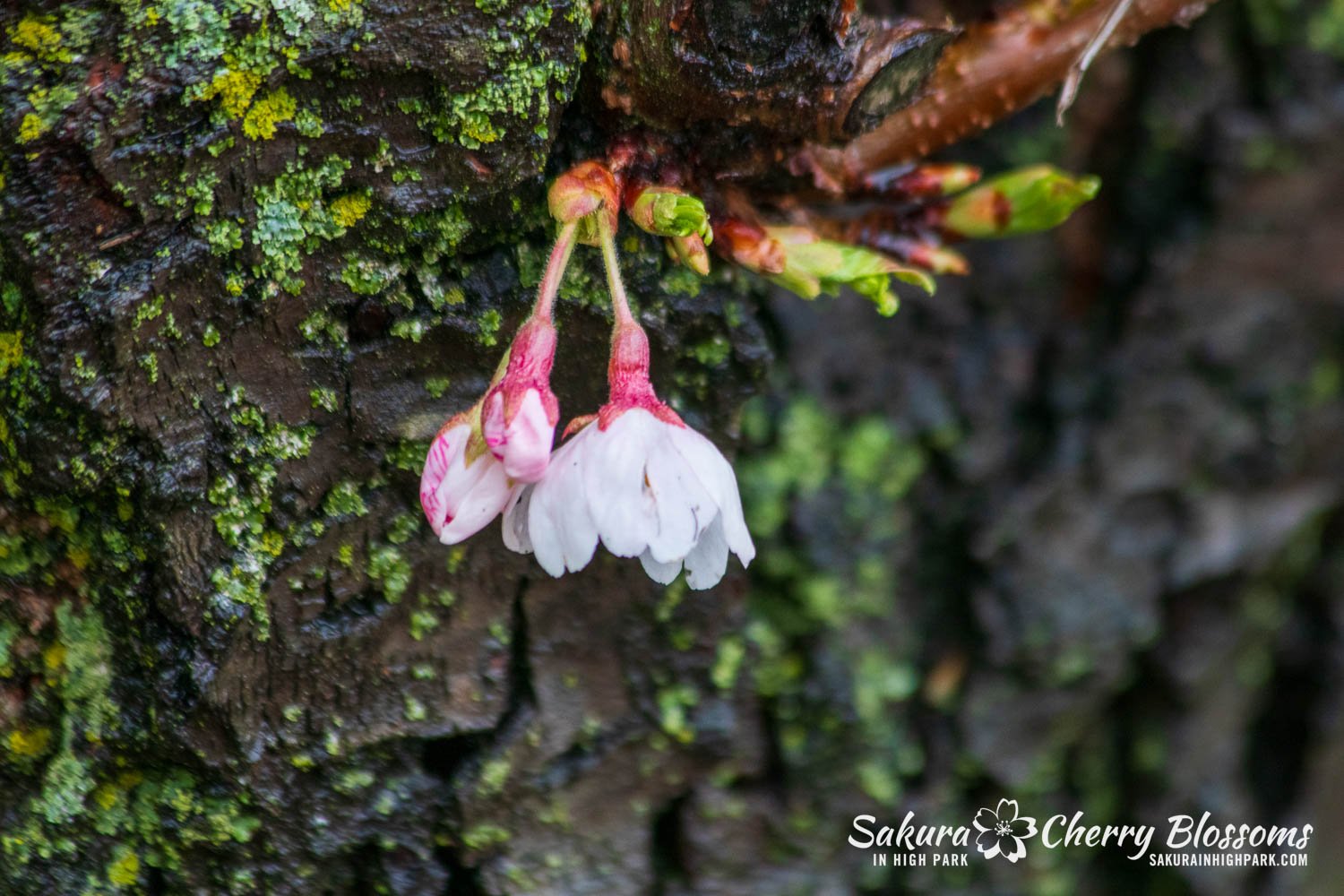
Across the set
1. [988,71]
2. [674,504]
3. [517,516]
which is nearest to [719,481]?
[674,504]

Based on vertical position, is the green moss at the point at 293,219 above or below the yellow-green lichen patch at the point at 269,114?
below

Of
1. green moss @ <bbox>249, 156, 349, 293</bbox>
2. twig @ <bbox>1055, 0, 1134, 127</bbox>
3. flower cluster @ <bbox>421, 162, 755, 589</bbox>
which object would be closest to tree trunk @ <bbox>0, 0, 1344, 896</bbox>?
green moss @ <bbox>249, 156, 349, 293</bbox>

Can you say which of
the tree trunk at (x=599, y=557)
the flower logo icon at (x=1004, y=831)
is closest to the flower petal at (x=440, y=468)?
the tree trunk at (x=599, y=557)

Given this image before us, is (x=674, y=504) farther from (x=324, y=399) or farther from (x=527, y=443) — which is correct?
(x=324, y=399)

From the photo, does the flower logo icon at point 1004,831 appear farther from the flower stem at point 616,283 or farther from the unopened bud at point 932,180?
the flower stem at point 616,283

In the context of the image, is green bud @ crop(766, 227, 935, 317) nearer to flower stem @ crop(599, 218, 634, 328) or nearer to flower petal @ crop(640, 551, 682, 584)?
flower stem @ crop(599, 218, 634, 328)

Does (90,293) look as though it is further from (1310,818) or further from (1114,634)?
(1310,818)
